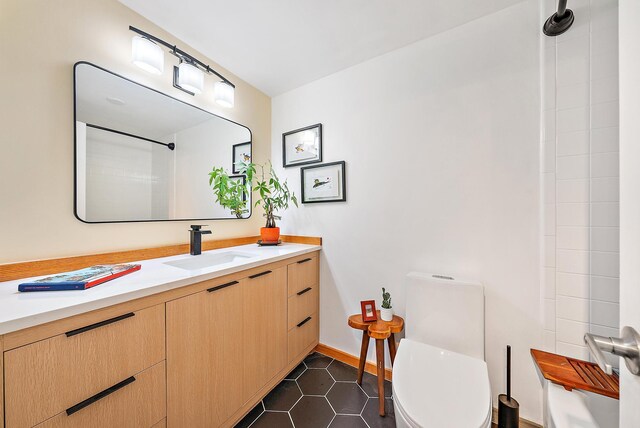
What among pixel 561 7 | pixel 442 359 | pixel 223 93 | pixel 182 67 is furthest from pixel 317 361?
pixel 561 7

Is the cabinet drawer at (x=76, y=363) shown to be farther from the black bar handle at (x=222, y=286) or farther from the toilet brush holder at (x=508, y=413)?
the toilet brush holder at (x=508, y=413)

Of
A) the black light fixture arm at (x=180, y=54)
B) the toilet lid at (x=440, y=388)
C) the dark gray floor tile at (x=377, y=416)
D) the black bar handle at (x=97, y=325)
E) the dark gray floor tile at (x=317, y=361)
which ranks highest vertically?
the black light fixture arm at (x=180, y=54)

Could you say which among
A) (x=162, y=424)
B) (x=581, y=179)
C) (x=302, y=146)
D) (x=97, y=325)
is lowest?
(x=162, y=424)

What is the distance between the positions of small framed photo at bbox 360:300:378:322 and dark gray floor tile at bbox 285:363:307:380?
26.4 inches

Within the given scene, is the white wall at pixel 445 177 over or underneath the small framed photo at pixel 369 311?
over

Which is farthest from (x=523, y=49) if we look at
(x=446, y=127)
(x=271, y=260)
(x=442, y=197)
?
(x=271, y=260)

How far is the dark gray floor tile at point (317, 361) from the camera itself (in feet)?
→ 6.13

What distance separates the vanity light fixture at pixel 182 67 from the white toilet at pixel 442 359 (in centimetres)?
189

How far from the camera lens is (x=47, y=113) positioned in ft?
3.68

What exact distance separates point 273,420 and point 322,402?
0.31m

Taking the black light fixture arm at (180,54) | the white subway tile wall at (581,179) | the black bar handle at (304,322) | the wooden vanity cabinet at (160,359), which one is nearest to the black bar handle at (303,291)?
the wooden vanity cabinet at (160,359)

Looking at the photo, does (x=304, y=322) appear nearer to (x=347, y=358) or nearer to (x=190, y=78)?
(x=347, y=358)

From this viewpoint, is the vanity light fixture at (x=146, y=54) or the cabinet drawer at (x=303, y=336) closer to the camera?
the vanity light fixture at (x=146, y=54)

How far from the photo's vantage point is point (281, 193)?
2.26 meters
